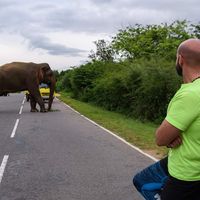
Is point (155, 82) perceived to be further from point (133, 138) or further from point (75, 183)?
point (75, 183)

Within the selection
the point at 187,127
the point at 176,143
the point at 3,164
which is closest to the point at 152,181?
the point at 176,143

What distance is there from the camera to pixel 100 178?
887 centimetres

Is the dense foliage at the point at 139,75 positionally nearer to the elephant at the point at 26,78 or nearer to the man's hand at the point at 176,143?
the elephant at the point at 26,78

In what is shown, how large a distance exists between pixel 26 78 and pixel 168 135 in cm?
2543

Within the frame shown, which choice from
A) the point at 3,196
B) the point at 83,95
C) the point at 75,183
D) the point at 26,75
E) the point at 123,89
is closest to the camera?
the point at 3,196

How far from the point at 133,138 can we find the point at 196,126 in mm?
12202

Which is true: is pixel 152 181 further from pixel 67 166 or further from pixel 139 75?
pixel 139 75

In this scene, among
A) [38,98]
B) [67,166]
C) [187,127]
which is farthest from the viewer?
[38,98]

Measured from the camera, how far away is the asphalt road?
777 centimetres

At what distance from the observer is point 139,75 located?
28.1 m

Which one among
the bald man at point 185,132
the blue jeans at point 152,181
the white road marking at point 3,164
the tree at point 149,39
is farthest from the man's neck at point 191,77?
the tree at point 149,39

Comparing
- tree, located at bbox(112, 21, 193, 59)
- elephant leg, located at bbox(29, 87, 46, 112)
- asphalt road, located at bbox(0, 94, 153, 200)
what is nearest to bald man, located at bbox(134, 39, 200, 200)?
asphalt road, located at bbox(0, 94, 153, 200)

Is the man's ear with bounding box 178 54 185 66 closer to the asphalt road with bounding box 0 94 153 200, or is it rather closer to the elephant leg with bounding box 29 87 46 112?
the asphalt road with bounding box 0 94 153 200

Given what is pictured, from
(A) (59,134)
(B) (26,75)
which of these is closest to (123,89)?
(B) (26,75)
